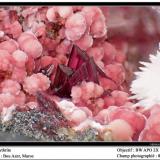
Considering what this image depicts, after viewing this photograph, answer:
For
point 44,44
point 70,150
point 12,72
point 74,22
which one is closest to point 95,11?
point 74,22

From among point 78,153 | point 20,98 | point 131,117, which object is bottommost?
point 78,153

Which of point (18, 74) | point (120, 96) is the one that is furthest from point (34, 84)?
point (120, 96)

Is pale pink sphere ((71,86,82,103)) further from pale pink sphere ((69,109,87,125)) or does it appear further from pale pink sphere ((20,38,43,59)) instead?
pale pink sphere ((20,38,43,59))

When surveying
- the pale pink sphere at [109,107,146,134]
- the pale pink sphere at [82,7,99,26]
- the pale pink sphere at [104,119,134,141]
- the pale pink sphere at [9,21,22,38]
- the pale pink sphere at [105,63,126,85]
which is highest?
the pale pink sphere at [82,7,99,26]

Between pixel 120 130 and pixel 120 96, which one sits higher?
pixel 120 96

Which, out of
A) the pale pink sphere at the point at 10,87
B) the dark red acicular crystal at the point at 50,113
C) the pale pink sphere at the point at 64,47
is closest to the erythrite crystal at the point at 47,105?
the dark red acicular crystal at the point at 50,113

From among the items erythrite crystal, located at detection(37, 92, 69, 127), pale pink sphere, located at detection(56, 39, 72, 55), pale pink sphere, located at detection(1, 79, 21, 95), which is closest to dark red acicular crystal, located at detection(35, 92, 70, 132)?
erythrite crystal, located at detection(37, 92, 69, 127)

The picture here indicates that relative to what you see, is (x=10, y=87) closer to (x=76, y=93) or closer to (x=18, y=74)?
(x=18, y=74)
